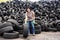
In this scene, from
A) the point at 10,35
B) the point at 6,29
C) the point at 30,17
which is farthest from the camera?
the point at 30,17

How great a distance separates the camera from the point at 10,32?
9344 millimetres

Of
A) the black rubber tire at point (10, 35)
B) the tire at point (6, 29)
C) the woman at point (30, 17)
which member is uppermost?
the woman at point (30, 17)

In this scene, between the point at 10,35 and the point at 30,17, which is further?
the point at 30,17

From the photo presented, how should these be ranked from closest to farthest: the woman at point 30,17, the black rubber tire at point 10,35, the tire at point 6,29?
the black rubber tire at point 10,35, the tire at point 6,29, the woman at point 30,17

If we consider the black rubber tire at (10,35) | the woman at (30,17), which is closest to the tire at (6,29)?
the black rubber tire at (10,35)

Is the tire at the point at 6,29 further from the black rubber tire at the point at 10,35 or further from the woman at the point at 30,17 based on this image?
the woman at the point at 30,17

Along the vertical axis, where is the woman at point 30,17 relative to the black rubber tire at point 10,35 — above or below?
above

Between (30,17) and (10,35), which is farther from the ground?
(30,17)

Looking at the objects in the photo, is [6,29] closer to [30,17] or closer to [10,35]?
[10,35]

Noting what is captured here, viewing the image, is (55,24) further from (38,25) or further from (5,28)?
(5,28)

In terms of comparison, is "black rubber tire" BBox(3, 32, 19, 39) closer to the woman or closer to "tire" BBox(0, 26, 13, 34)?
"tire" BBox(0, 26, 13, 34)

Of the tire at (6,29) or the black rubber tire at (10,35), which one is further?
the tire at (6,29)

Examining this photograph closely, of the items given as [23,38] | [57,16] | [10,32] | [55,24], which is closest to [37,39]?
[23,38]

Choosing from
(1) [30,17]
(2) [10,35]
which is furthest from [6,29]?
(1) [30,17]
